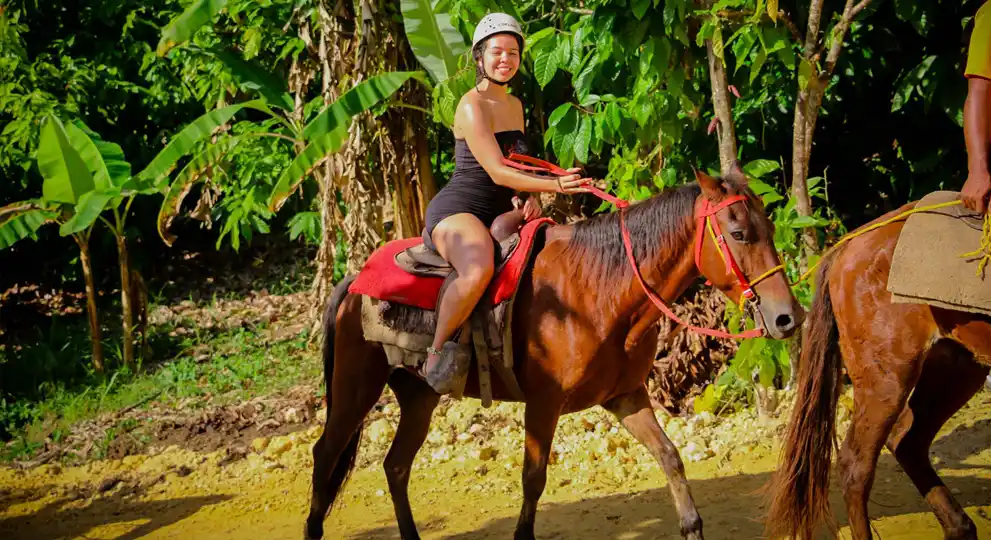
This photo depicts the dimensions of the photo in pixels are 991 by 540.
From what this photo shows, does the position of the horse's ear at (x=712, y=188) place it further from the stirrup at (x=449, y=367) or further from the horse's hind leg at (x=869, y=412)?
the stirrup at (x=449, y=367)

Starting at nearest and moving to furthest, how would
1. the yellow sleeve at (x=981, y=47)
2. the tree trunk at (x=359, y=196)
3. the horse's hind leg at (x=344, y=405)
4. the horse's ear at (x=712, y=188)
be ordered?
the yellow sleeve at (x=981, y=47), the horse's ear at (x=712, y=188), the horse's hind leg at (x=344, y=405), the tree trunk at (x=359, y=196)

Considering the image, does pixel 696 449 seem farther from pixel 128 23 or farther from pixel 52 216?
pixel 128 23

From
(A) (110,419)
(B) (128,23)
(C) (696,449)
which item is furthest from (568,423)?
(B) (128,23)

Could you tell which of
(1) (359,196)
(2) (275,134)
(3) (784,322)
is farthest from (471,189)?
(2) (275,134)

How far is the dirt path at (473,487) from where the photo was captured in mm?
5340

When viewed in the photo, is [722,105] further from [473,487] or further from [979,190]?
[473,487]

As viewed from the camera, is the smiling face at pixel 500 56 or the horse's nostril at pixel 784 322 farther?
the smiling face at pixel 500 56

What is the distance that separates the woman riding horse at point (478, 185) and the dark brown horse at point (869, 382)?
54.9 inches

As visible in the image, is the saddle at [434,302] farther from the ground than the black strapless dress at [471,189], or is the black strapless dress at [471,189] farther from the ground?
the black strapless dress at [471,189]

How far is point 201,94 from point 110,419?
3.49 metres

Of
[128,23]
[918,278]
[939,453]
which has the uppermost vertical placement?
[128,23]

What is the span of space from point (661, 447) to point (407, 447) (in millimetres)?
1479

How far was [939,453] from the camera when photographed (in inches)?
231

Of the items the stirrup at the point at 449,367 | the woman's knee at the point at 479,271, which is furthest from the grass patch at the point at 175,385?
the woman's knee at the point at 479,271
